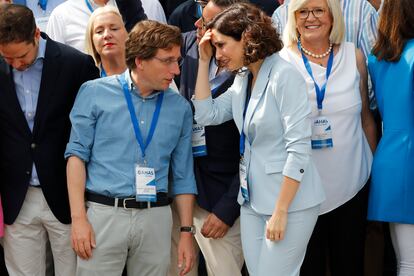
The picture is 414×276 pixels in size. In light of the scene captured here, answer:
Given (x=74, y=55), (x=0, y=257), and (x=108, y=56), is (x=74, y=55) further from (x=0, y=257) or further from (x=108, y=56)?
(x=0, y=257)

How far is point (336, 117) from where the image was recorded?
3.85m

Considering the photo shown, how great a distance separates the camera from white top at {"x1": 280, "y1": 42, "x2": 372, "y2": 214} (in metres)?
3.84

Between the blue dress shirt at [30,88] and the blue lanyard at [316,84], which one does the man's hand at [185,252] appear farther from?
the blue lanyard at [316,84]

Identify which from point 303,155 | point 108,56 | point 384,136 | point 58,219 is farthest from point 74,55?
point 384,136

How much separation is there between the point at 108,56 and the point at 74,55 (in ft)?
1.16

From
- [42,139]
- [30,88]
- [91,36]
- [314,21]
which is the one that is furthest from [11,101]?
[314,21]

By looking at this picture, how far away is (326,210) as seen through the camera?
390cm

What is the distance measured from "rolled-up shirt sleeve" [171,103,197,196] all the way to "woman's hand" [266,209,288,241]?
651 mm

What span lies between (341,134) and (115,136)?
1.19 meters

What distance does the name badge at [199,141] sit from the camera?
3.97 meters

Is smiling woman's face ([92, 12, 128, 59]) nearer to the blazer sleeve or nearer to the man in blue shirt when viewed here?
the man in blue shirt

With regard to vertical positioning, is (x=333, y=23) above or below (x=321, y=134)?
above

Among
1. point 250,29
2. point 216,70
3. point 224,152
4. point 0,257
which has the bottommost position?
point 0,257

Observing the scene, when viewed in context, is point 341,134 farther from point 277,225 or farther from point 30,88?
point 30,88
